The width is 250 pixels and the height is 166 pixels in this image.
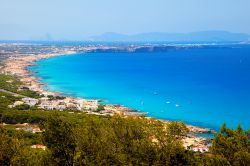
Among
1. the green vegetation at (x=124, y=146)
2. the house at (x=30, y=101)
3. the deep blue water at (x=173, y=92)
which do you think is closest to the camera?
the green vegetation at (x=124, y=146)

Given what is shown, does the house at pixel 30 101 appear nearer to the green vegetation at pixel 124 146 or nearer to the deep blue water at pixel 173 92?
the deep blue water at pixel 173 92

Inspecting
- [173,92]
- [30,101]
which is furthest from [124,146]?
[173,92]

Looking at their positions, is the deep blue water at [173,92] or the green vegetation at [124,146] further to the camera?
the deep blue water at [173,92]

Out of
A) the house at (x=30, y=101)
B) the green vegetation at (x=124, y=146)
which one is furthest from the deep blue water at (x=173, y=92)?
the green vegetation at (x=124, y=146)

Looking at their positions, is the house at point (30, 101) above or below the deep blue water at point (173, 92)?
above

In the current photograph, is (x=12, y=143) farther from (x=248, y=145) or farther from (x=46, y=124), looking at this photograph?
(x=248, y=145)

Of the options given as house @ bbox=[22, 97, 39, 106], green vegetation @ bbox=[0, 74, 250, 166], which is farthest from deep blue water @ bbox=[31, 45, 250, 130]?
green vegetation @ bbox=[0, 74, 250, 166]

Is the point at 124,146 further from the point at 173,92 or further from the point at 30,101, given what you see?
the point at 173,92

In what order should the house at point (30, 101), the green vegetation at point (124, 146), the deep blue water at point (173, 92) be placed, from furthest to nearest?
the house at point (30, 101)
the deep blue water at point (173, 92)
the green vegetation at point (124, 146)

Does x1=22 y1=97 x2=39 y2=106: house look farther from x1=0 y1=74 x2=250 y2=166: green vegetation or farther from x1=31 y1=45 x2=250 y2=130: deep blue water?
x1=0 y1=74 x2=250 y2=166: green vegetation
